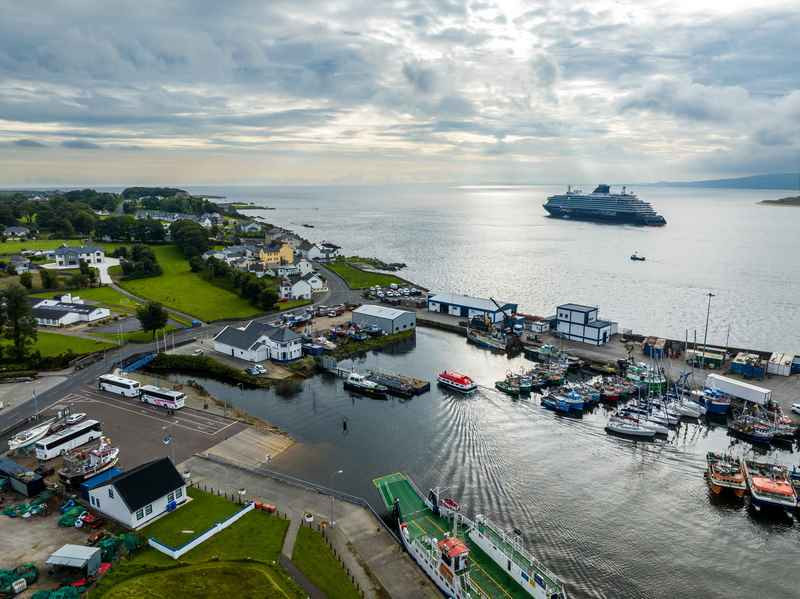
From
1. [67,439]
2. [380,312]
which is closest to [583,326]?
[380,312]

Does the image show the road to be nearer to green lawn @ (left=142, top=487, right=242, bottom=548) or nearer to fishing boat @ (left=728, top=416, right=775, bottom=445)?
green lawn @ (left=142, top=487, right=242, bottom=548)

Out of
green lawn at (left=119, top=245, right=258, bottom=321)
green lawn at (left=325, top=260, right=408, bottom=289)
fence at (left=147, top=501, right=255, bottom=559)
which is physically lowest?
fence at (left=147, top=501, right=255, bottom=559)

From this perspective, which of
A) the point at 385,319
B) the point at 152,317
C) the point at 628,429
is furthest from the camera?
the point at 385,319

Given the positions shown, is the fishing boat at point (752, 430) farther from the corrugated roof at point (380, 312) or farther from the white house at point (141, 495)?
the white house at point (141, 495)

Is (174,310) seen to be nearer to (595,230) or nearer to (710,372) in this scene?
(710,372)

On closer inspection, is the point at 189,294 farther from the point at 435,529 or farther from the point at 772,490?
the point at 772,490

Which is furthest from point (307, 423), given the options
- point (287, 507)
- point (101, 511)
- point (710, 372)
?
point (710, 372)

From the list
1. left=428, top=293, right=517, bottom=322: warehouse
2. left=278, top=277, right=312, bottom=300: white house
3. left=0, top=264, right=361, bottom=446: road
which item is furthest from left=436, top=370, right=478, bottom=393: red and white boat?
left=278, top=277, right=312, bottom=300: white house
